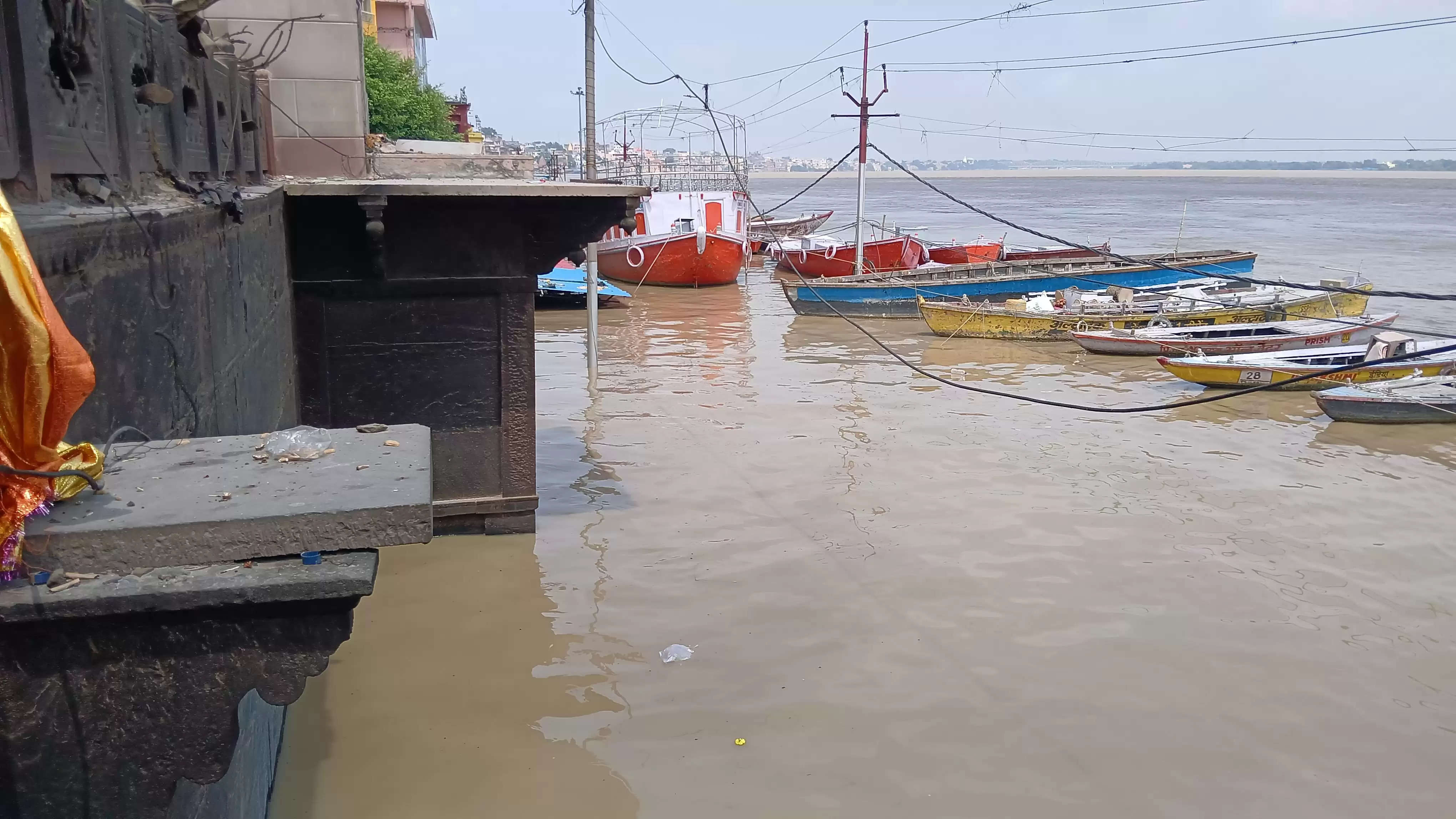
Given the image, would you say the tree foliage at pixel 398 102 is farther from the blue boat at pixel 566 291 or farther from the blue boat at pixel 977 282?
the blue boat at pixel 977 282

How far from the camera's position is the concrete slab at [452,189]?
6.61 meters

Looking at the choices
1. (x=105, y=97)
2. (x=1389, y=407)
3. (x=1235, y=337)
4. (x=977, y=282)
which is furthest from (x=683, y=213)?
(x=105, y=97)

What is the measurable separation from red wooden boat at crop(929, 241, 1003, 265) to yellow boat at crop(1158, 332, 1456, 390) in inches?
606

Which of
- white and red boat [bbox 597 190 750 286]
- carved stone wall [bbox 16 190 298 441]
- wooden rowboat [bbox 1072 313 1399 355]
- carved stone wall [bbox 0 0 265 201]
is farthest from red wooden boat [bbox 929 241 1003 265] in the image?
carved stone wall [bbox 0 0 265 201]

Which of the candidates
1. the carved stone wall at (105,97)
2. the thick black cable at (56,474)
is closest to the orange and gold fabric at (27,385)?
the thick black cable at (56,474)

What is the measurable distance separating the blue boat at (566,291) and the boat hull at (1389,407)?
15123mm

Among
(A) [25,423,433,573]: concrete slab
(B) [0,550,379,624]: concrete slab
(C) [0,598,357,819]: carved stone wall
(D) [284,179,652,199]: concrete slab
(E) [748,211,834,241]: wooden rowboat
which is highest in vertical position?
(E) [748,211,834,241]: wooden rowboat

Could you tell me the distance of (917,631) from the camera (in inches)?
287

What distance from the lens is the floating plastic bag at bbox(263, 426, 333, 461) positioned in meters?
2.12

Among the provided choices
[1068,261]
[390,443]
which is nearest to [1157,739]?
[390,443]

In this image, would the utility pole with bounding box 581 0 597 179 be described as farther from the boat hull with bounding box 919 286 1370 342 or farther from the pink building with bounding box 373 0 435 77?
the pink building with bounding box 373 0 435 77

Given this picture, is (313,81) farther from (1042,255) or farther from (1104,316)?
(1042,255)

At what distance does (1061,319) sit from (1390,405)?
24.5 feet

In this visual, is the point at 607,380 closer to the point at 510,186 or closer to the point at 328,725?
the point at 510,186
